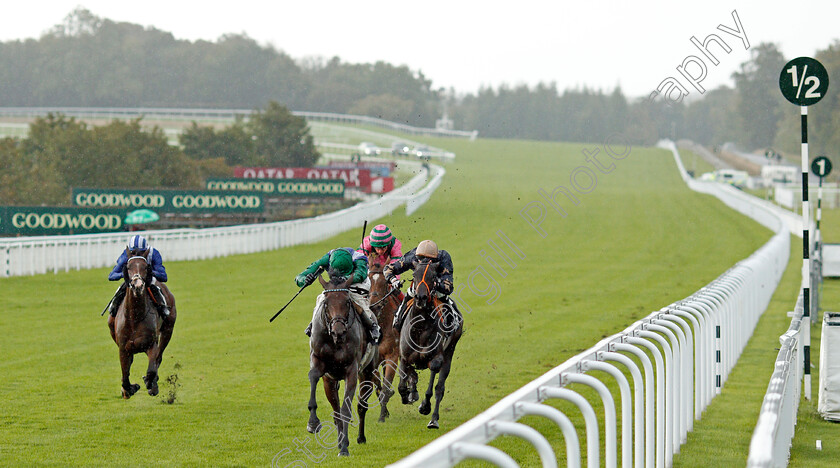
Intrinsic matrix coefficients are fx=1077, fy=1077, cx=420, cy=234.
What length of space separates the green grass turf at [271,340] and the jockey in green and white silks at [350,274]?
96cm

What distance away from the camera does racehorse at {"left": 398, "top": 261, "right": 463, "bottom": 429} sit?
895 centimetres

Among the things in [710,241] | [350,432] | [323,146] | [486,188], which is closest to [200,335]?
[350,432]

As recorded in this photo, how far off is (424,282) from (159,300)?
10.1 ft

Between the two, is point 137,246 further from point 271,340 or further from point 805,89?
point 805,89

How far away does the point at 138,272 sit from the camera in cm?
967

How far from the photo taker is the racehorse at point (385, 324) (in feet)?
31.7

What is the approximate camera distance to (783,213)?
38.1 meters

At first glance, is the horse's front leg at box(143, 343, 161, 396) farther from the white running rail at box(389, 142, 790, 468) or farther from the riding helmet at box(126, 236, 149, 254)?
the white running rail at box(389, 142, 790, 468)

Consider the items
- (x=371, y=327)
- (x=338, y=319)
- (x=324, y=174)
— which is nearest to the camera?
(x=338, y=319)

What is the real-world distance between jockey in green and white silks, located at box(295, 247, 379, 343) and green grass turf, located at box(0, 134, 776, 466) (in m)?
0.96

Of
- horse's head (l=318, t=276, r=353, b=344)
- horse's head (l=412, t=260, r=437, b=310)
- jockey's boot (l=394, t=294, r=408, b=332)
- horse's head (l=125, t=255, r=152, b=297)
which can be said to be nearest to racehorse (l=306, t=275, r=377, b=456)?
horse's head (l=318, t=276, r=353, b=344)

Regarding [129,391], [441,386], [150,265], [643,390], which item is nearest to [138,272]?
[150,265]

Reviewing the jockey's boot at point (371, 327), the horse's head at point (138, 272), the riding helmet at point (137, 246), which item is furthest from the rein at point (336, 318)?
the riding helmet at point (137, 246)

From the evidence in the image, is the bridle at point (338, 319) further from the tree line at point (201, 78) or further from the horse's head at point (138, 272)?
the tree line at point (201, 78)
